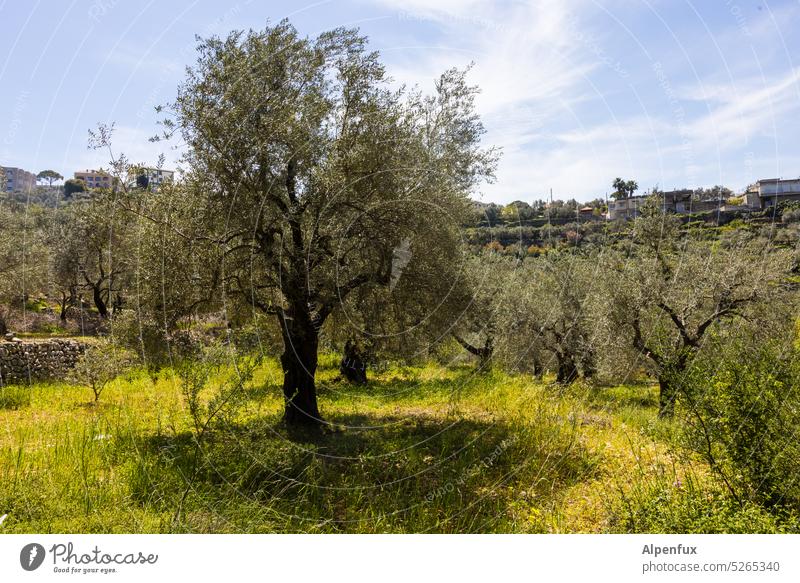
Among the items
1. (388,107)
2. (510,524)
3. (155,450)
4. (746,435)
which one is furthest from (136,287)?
(746,435)

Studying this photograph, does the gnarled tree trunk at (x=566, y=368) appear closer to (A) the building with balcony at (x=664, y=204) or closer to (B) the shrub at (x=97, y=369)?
(A) the building with balcony at (x=664, y=204)

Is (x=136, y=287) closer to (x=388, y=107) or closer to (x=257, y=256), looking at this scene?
(x=257, y=256)

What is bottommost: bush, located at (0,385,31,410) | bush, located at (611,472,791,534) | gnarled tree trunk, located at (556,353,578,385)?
gnarled tree trunk, located at (556,353,578,385)

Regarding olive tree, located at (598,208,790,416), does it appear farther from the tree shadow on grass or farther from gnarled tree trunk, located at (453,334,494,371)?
the tree shadow on grass

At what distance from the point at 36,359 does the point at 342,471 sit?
1853 cm

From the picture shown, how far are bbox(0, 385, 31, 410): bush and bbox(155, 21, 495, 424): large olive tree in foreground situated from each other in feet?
29.9

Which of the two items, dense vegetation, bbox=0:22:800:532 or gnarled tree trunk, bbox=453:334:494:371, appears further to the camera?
gnarled tree trunk, bbox=453:334:494:371

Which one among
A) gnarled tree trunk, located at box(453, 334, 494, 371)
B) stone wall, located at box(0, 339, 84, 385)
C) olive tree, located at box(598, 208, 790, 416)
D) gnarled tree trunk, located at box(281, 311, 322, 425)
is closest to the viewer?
gnarled tree trunk, located at box(281, 311, 322, 425)

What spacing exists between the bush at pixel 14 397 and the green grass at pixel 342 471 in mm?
227

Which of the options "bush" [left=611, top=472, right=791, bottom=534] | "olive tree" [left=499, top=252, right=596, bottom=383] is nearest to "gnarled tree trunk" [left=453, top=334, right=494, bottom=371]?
"olive tree" [left=499, top=252, right=596, bottom=383]

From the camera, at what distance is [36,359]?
886 inches

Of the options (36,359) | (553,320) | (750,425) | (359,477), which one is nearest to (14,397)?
(36,359)

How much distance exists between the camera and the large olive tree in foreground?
1228cm

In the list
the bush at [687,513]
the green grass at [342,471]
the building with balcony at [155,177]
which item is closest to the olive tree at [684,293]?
the green grass at [342,471]
